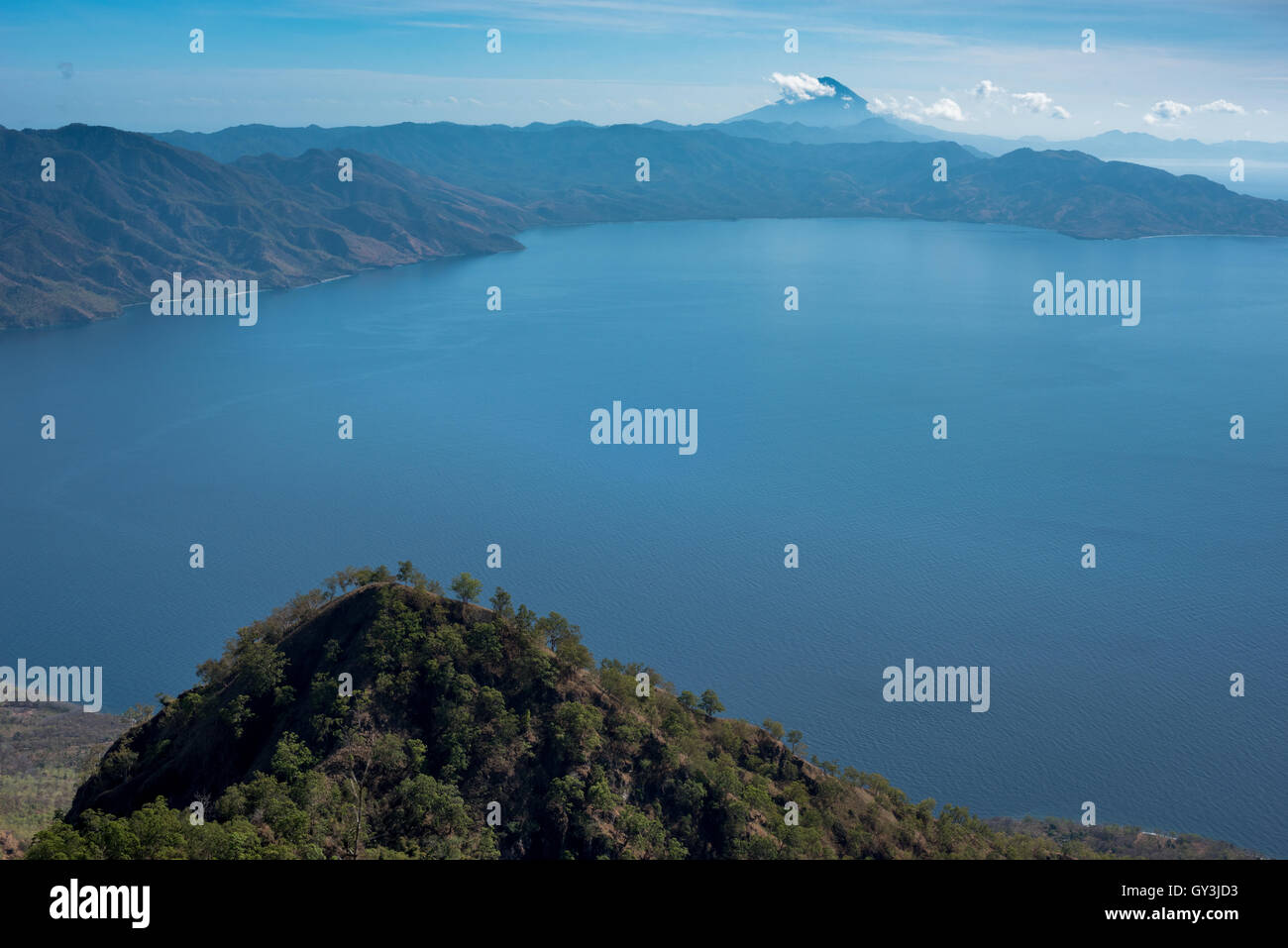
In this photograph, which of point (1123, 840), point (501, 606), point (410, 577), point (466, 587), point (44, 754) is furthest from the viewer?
point (44, 754)

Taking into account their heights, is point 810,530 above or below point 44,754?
above

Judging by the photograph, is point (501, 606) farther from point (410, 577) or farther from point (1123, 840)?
point (1123, 840)

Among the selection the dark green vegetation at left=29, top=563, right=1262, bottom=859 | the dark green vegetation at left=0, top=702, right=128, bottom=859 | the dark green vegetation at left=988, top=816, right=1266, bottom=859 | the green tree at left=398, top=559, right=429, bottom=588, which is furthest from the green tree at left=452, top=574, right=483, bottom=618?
the dark green vegetation at left=988, top=816, right=1266, bottom=859

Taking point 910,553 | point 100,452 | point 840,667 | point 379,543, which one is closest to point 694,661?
point 840,667

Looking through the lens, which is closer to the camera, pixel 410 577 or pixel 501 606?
pixel 501 606

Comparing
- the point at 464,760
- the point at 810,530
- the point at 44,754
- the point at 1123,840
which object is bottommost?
the point at 1123,840

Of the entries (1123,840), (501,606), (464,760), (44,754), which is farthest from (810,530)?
(44,754)
